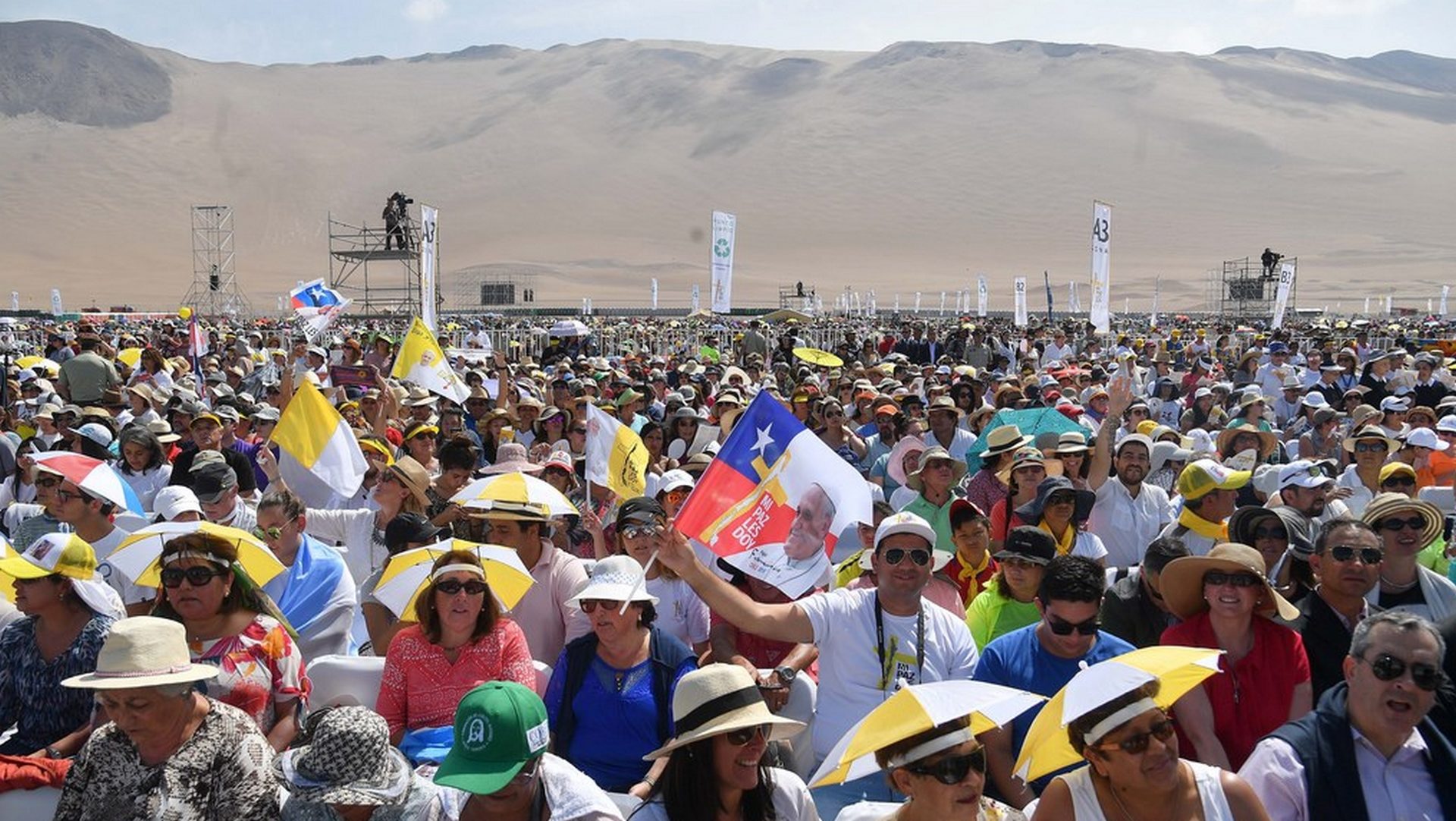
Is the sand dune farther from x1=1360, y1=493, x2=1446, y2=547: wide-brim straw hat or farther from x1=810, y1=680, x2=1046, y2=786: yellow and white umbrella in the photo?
x1=810, y1=680, x2=1046, y2=786: yellow and white umbrella

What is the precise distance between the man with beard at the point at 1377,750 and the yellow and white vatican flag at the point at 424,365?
954 cm

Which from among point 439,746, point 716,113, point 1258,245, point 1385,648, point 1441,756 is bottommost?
point 439,746

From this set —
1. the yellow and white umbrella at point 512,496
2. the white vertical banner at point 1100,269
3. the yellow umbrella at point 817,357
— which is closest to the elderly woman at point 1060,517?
the yellow and white umbrella at point 512,496

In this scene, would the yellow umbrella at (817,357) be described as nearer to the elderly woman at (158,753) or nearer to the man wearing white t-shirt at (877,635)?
the man wearing white t-shirt at (877,635)

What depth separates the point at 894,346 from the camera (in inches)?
1005

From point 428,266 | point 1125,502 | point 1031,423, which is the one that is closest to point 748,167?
point 428,266

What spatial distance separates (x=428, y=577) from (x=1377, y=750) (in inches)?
132

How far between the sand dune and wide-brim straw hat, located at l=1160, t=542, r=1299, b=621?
82.3 metres

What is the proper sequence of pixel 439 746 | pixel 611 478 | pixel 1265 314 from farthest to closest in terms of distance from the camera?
1. pixel 1265 314
2. pixel 611 478
3. pixel 439 746

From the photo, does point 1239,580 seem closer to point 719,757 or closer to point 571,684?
point 719,757

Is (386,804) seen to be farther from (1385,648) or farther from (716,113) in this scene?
(716,113)

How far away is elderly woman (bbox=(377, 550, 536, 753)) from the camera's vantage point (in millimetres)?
4742

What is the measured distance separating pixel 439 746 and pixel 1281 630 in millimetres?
2929

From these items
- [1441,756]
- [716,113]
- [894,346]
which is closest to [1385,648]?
[1441,756]
